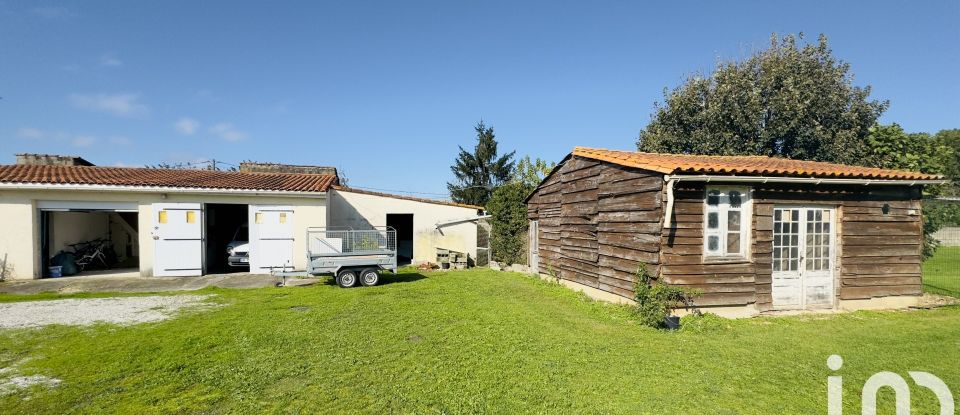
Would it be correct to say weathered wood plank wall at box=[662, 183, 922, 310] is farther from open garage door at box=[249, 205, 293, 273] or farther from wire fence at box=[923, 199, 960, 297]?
open garage door at box=[249, 205, 293, 273]

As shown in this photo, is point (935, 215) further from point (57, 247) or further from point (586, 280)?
point (57, 247)

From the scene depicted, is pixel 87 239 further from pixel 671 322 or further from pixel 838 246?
pixel 838 246

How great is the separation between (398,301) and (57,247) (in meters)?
12.5

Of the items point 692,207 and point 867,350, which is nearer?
point 867,350

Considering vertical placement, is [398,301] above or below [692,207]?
below

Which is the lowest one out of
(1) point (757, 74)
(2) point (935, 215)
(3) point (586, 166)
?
(2) point (935, 215)

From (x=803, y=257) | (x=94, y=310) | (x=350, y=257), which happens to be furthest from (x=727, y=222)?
(x=94, y=310)

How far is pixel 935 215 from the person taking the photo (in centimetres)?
1325

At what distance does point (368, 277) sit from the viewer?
11.3m

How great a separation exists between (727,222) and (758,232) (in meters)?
0.58

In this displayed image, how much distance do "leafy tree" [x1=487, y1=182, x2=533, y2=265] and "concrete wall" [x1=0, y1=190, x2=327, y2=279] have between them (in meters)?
6.62

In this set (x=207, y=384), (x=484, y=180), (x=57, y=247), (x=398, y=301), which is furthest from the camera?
(x=484, y=180)

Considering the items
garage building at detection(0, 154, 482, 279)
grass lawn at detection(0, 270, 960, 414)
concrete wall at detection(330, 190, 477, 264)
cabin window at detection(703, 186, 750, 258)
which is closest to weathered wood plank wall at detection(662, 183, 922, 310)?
cabin window at detection(703, 186, 750, 258)

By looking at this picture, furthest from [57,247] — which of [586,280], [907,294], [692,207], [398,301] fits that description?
[907,294]
